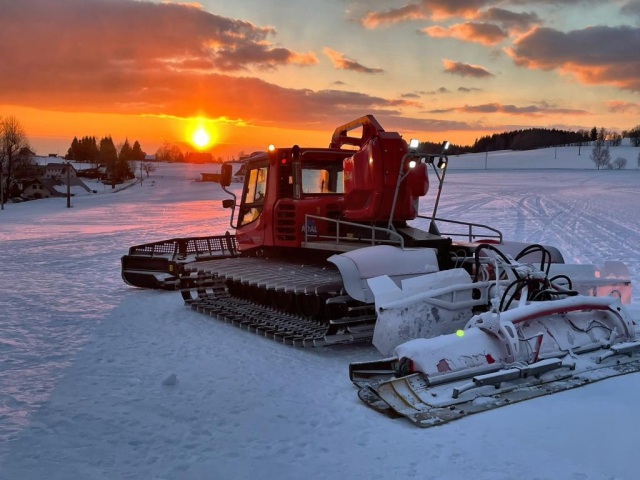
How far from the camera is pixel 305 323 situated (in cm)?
705

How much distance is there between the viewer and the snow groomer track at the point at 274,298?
635 cm

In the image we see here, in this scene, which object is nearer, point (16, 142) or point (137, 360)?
point (137, 360)

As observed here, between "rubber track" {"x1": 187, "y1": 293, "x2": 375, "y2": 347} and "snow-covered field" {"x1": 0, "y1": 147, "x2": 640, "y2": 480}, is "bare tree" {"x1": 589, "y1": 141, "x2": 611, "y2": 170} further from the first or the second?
"snow-covered field" {"x1": 0, "y1": 147, "x2": 640, "y2": 480}

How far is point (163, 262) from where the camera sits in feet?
34.2

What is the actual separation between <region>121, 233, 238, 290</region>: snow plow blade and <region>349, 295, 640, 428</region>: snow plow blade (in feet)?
19.0

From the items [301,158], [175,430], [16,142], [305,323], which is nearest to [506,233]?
[301,158]

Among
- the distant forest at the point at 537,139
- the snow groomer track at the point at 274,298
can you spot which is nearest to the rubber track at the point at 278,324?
the snow groomer track at the point at 274,298

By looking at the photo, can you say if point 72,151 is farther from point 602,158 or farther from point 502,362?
point 502,362

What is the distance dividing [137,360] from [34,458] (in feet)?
7.39

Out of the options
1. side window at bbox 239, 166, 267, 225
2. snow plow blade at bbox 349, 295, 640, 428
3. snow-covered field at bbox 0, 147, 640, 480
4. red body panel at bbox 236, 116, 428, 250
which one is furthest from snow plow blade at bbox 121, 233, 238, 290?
snow plow blade at bbox 349, 295, 640, 428

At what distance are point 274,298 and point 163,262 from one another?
321 cm

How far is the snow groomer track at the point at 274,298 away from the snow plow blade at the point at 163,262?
921 millimetres

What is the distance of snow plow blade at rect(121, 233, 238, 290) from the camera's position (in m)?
10.3

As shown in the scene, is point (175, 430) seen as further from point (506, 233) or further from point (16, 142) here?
point (16, 142)
